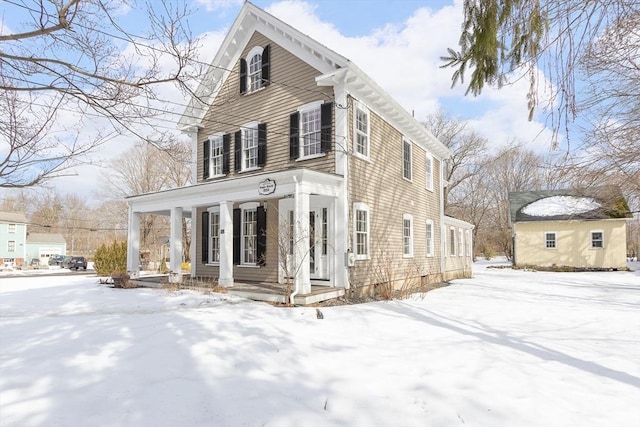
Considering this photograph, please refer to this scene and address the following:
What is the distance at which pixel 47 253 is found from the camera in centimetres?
4906

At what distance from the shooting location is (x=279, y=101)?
12.0 m

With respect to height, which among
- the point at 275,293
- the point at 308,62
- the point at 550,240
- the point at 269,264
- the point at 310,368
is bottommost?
the point at 310,368

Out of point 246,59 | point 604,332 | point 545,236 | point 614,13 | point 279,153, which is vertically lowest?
point 604,332

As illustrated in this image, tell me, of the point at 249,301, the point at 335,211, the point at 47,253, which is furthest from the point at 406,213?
the point at 47,253

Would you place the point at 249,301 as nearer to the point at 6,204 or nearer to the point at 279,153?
the point at 279,153

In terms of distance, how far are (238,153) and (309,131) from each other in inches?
117

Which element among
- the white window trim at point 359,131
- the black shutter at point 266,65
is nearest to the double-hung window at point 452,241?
the white window trim at point 359,131

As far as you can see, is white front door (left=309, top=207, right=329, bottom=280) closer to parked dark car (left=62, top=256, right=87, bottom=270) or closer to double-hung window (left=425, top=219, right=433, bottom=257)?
double-hung window (left=425, top=219, right=433, bottom=257)

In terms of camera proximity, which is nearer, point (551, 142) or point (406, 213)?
point (551, 142)

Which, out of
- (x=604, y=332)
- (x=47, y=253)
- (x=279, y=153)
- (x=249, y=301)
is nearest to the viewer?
(x=604, y=332)

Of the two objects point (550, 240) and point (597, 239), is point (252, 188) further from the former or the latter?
point (597, 239)

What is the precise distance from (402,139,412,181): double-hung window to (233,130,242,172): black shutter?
19.0ft

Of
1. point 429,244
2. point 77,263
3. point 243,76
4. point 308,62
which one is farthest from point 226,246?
point 77,263

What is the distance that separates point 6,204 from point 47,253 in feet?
37.1
